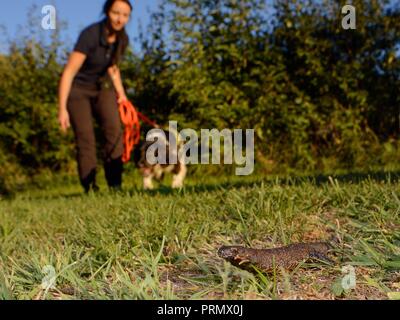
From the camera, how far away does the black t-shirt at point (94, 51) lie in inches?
216

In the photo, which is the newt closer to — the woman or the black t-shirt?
the woman

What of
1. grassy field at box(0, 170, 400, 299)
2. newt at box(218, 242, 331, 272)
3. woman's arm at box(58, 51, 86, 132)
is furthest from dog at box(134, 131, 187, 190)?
newt at box(218, 242, 331, 272)

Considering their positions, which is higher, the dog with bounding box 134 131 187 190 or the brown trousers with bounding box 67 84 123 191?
the brown trousers with bounding box 67 84 123 191

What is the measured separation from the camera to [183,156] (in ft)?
25.1

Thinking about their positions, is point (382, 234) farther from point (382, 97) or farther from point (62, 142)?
point (62, 142)

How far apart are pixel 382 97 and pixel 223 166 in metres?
2.24

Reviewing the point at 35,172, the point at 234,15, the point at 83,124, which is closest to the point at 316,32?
the point at 234,15

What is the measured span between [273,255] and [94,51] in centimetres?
414

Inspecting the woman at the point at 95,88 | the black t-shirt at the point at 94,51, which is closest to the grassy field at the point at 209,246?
the woman at the point at 95,88

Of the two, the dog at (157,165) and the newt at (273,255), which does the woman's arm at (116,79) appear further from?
the newt at (273,255)

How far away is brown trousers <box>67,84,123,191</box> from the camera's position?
5617 mm

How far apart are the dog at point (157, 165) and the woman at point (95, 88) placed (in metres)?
1.57

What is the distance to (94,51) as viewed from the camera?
5547 mm

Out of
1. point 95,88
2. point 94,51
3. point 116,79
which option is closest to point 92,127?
point 95,88
